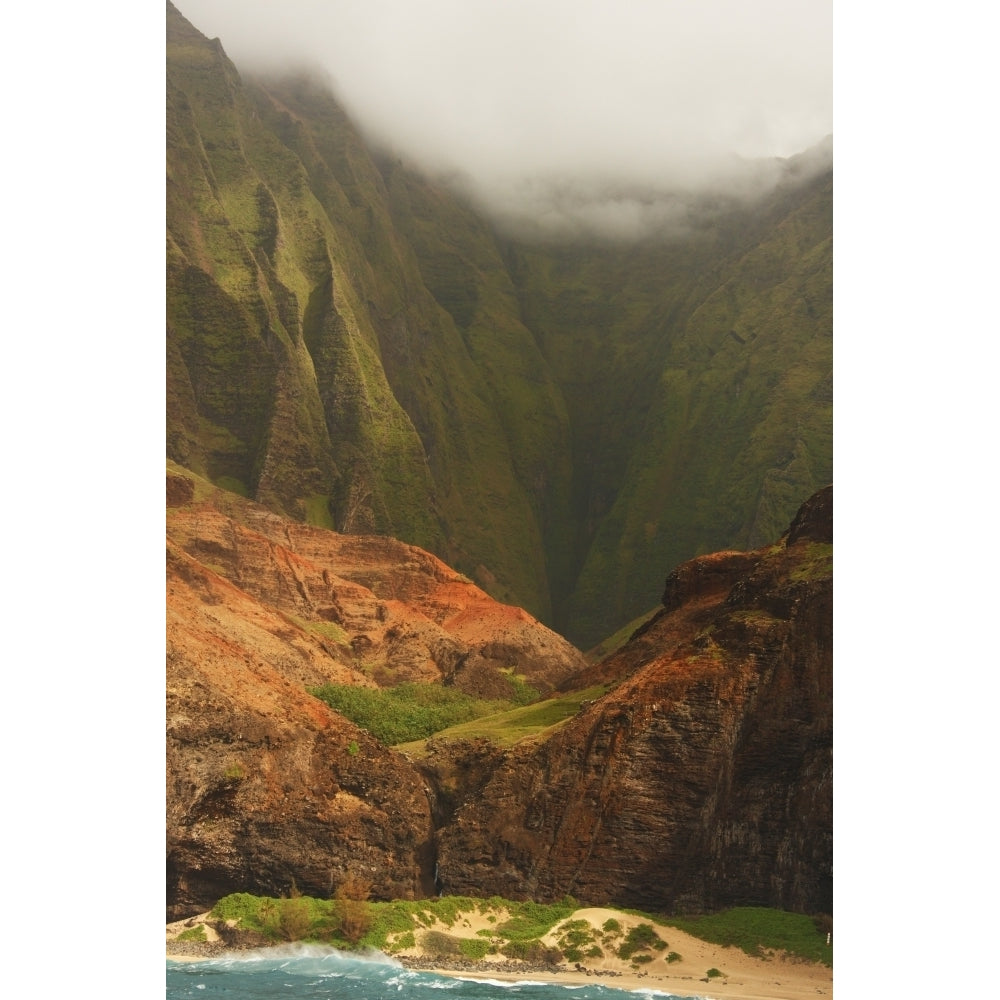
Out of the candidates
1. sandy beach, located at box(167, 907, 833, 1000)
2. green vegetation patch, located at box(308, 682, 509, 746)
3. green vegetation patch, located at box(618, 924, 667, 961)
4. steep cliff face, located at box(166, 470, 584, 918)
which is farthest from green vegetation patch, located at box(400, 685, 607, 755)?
sandy beach, located at box(167, 907, 833, 1000)

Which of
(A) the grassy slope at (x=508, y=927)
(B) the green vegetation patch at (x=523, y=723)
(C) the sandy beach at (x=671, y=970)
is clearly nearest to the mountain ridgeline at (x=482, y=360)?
(B) the green vegetation patch at (x=523, y=723)

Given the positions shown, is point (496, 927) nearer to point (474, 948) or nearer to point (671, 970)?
point (474, 948)

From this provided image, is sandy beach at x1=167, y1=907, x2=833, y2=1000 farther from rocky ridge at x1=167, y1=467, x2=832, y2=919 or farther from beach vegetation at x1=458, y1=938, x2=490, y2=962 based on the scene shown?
rocky ridge at x1=167, y1=467, x2=832, y2=919

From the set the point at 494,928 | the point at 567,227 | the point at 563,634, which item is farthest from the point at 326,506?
the point at 494,928

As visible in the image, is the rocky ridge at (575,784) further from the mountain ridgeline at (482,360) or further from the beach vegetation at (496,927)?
the mountain ridgeline at (482,360)

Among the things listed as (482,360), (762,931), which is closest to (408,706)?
(762,931)
